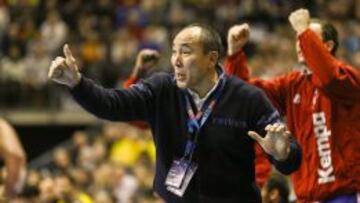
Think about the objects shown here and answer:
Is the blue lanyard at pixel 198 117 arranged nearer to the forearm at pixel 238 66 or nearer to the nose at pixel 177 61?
the nose at pixel 177 61

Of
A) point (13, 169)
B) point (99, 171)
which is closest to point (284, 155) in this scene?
point (13, 169)

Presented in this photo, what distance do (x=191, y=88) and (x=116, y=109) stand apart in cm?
44

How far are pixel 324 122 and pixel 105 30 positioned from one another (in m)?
11.2

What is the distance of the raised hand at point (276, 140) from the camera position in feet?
18.2

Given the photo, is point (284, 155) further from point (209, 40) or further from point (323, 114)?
point (323, 114)

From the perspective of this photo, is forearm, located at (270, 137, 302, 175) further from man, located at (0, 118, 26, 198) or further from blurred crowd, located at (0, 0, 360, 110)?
blurred crowd, located at (0, 0, 360, 110)

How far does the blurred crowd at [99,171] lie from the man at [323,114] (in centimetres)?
317

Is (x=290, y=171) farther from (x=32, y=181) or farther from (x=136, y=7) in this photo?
(x=136, y=7)

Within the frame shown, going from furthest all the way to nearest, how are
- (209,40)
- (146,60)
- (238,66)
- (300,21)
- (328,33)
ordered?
(146,60) → (238,66) → (328,33) → (300,21) → (209,40)

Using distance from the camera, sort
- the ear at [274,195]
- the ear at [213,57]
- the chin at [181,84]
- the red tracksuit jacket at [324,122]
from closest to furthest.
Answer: the chin at [181,84], the ear at [213,57], the red tracksuit jacket at [324,122], the ear at [274,195]

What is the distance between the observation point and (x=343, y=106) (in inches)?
249

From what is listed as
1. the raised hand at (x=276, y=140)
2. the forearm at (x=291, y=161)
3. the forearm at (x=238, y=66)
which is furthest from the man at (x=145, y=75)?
the raised hand at (x=276, y=140)

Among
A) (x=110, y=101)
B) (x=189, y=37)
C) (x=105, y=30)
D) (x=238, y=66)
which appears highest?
(x=189, y=37)

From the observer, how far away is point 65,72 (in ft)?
18.0
